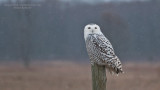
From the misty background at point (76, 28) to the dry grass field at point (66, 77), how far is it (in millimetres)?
→ 265

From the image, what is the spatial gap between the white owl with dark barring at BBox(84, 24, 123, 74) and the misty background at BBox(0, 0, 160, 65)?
4295mm

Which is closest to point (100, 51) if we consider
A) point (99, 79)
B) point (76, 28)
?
point (99, 79)

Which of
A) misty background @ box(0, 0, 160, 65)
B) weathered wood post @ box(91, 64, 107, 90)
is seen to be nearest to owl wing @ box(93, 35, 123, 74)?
weathered wood post @ box(91, 64, 107, 90)

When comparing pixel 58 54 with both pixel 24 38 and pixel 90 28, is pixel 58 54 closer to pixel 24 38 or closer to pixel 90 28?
pixel 24 38

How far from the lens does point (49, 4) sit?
29.1 feet

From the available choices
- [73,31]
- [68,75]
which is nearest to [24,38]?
[73,31]

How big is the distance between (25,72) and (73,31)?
1.48 meters

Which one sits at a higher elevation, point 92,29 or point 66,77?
point 92,29

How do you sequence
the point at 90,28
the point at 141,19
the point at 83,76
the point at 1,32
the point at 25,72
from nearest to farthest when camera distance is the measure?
1. the point at 90,28
2. the point at 1,32
3. the point at 141,19
4. the point at 25,72
5. the point at 83,76

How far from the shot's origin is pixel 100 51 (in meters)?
3.64

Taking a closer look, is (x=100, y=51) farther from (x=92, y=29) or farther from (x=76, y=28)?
(x=76, y=28)

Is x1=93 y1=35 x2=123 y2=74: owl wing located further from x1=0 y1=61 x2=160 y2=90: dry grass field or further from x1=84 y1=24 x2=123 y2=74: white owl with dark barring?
x1=0 y1=61 x2=160 y2=90: dry grass field

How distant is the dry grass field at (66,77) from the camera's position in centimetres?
873

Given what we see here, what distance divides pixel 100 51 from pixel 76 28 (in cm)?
497
